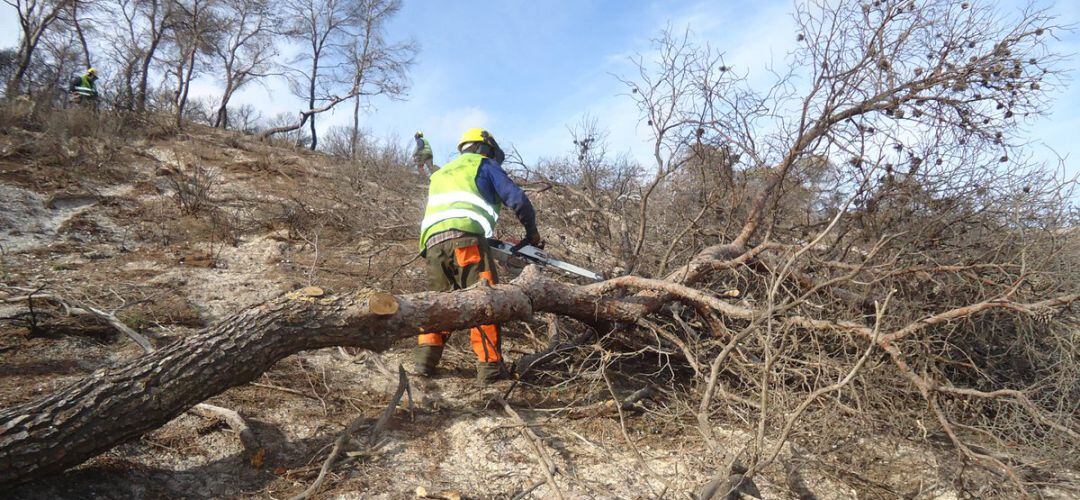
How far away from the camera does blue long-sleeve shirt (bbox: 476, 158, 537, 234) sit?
A: 356cm

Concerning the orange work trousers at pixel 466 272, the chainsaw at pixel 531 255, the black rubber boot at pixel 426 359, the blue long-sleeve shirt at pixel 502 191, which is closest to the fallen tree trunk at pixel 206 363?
the orange work trousers at pixel 466 272

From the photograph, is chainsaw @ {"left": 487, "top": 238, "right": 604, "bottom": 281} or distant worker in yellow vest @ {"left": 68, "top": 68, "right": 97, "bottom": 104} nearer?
chainsaw @ {"left": 487, "top": 238, "right": 604, "bottom": 281}

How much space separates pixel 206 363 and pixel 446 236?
1.56 metres

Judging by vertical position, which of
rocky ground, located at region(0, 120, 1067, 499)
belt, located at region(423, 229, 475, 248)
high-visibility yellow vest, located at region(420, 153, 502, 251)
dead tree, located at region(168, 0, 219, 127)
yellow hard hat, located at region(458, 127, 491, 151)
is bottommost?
rocky ground, located at region(0, 120, 1067, 499)

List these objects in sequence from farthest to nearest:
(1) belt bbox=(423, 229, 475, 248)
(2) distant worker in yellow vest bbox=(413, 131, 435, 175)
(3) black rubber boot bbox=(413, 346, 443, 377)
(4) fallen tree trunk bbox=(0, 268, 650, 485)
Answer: (2) distant worker in yellow vest bbox=(413, 131, 435, 175) → (1) belt bbox=(423, 229, 475, 248) → (3) black rubber boot bbox=(413, 346, 443, 377) → (4) fallen tree trunk bbox=(0, 268, 650, 485)

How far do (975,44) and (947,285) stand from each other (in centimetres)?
152

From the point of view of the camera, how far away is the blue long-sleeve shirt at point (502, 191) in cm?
356

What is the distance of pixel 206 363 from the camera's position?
87.4 inches

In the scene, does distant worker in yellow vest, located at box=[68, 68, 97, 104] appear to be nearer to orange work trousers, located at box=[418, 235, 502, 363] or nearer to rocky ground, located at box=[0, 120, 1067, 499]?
rocky ground, located at box=[0, 120, 1067, 499]

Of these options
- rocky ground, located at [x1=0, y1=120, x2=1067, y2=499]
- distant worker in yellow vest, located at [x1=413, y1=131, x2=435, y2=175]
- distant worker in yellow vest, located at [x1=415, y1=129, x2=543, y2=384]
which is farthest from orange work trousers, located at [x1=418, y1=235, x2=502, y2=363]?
distant worker in yellow vest, located at [x1=413, y1=131, x2=435, y2=175]

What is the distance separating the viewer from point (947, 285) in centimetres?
342

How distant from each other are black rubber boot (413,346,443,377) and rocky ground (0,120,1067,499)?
2.4 inches

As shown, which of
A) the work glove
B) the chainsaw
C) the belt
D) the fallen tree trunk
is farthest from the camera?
the chainsaw

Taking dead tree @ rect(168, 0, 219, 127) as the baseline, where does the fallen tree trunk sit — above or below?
below
